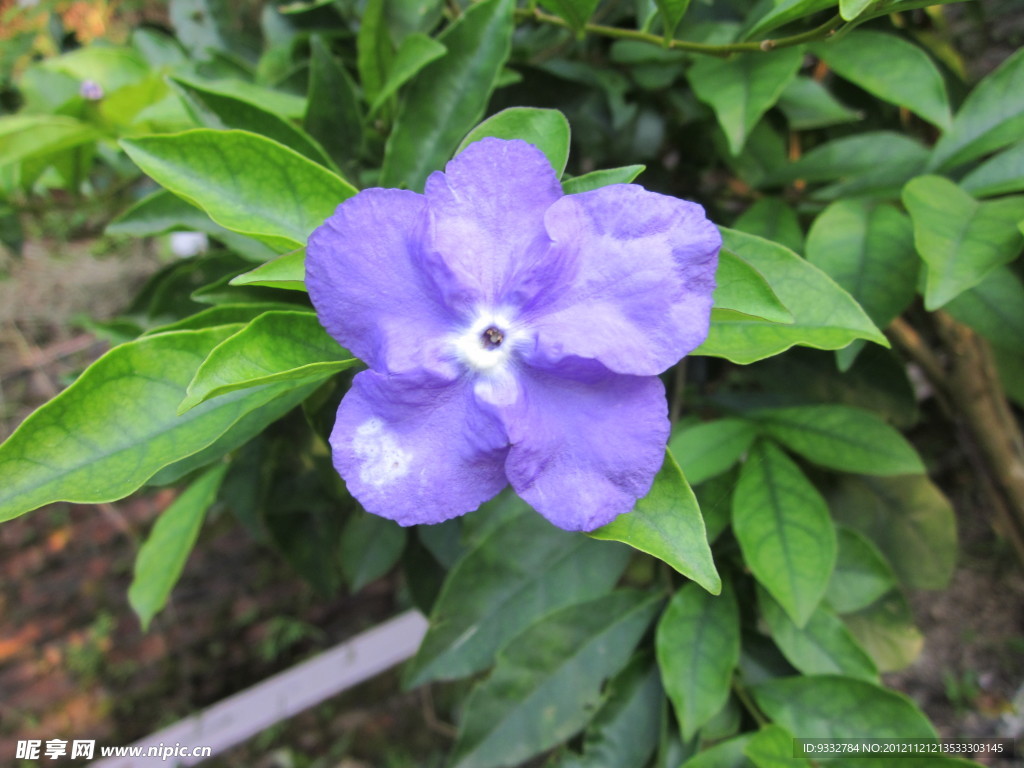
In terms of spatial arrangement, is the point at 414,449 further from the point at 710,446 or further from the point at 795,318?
the point at 710,446

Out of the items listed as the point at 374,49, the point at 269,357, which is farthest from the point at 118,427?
the point at 374,49

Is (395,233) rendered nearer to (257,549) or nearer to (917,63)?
(917,63)

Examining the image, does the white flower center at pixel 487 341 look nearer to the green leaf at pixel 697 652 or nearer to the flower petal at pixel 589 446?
the flower petal at pixel 589 446

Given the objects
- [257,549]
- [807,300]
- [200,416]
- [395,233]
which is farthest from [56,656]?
→ [807,300]

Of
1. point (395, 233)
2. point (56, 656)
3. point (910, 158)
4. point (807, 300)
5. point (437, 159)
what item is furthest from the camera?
point (56, 656)

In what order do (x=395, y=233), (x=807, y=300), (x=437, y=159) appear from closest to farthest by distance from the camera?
(x=395, y=233), (x=807, y=300), (x=437, y=159)

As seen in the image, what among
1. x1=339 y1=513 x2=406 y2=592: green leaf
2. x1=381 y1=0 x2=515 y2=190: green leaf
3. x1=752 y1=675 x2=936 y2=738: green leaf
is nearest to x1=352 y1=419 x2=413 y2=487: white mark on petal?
x1=381 y1=0 x2=515 y2=190: green leaf
